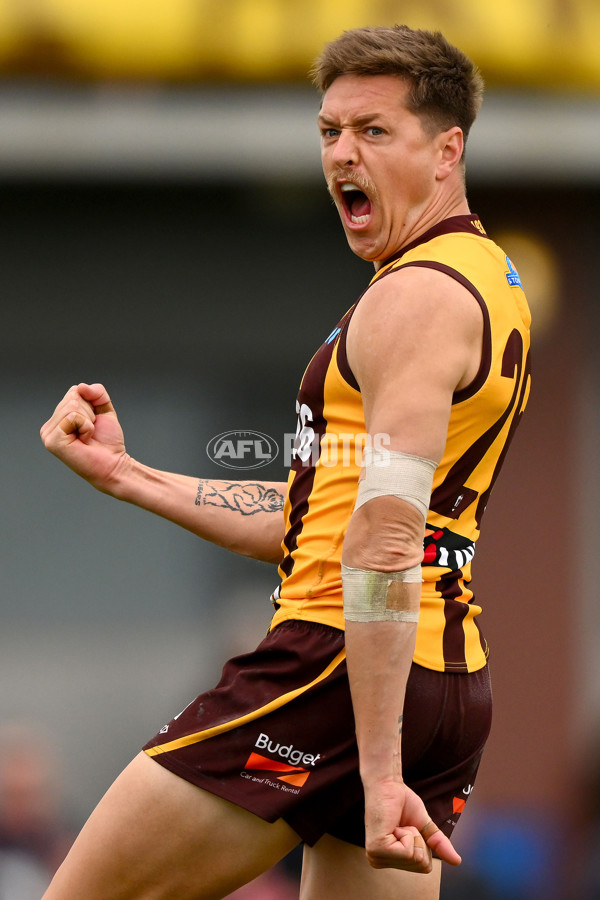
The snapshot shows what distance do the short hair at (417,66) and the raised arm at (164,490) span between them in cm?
96

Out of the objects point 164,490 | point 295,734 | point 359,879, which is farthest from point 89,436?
point 359,879

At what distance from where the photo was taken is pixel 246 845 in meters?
2.33

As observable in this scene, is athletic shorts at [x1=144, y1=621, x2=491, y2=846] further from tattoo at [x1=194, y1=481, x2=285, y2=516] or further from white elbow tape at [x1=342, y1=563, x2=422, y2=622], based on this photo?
tattoo at [x1=194, y1=481, x2=285, y2=516]

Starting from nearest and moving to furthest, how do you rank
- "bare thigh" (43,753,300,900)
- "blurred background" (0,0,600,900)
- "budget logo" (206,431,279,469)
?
"bare thigh" (43,753,300,900)
"budget logo" (206,431,279,469)
"blurred background" (0,0,600,900)

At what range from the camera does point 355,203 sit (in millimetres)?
2619

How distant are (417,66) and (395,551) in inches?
40.6

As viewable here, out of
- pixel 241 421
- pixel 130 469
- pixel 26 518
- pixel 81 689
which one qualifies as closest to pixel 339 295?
pixel 241 421

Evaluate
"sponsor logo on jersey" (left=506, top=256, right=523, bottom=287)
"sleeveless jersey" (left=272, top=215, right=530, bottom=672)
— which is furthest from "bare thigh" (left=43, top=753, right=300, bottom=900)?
"sponsor logo on jersey" (left=506, top=256, right=523, bottom=287)

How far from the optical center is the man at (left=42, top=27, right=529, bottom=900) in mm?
2178

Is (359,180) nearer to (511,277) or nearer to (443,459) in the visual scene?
(511,277)

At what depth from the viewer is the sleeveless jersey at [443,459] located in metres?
2.36

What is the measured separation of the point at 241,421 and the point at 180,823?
15.4 feet

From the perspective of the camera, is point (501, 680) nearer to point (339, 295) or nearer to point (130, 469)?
point (339, 295)

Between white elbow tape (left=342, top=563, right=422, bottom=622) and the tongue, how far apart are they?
2.71 ft
